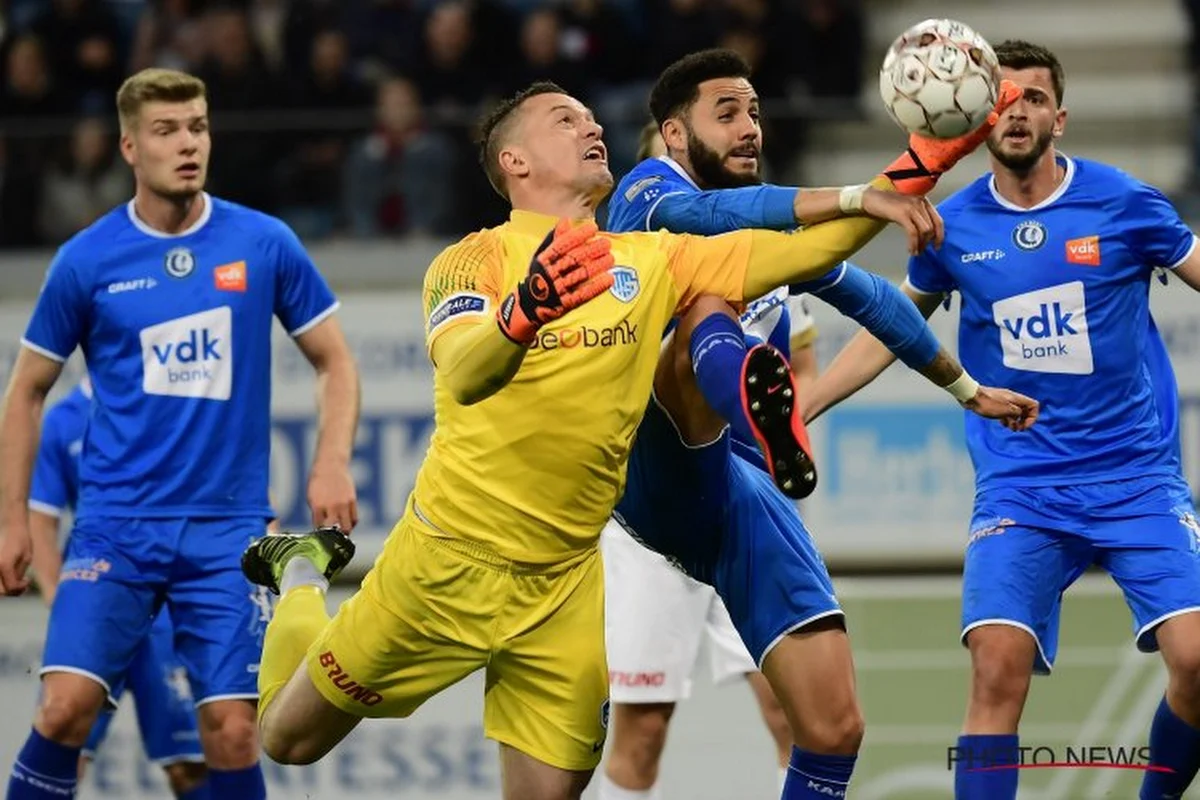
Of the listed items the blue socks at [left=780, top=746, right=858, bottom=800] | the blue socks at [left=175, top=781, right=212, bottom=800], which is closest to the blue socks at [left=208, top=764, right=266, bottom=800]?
the blue socks at [left=175, top=781, right=212, bottom=800]

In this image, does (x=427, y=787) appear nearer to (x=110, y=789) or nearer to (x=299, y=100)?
(x=110, y=789)

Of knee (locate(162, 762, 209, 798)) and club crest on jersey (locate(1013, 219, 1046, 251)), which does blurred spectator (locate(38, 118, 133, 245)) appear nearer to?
knee (locate(162, 762, 209, 798))

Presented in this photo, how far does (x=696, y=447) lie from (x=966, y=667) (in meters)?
4.29

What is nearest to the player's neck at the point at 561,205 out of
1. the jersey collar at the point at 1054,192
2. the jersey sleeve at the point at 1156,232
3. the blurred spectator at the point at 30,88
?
the jersey collar at the point at 1054,192

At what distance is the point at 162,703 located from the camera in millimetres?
8516

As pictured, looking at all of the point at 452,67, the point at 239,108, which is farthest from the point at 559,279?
the point at 452,67

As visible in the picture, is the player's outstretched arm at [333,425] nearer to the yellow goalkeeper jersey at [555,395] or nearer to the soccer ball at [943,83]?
the yellow goalkeeper jersey at [555,395]

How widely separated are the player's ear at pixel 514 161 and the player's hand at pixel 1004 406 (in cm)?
147

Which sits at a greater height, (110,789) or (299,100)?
(299,100)

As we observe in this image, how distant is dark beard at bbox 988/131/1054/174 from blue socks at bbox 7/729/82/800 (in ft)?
11.6

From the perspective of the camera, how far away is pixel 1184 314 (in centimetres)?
964

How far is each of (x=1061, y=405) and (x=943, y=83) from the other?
5.97ft

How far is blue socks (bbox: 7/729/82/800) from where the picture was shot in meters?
7.04

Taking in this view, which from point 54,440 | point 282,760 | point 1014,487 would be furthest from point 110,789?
point 1014,487
